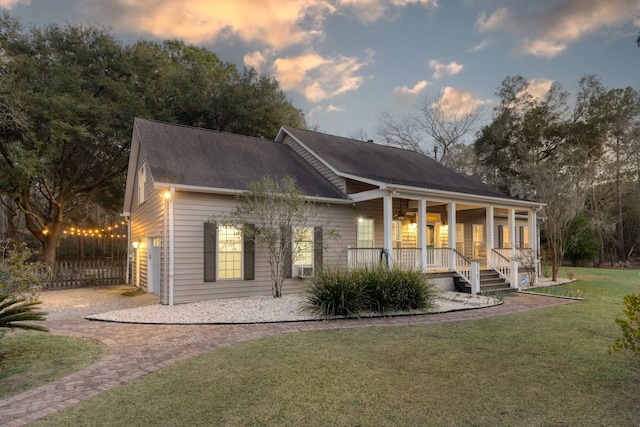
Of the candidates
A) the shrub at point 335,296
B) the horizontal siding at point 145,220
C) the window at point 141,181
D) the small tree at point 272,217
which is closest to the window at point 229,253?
the small tree at point 272,217

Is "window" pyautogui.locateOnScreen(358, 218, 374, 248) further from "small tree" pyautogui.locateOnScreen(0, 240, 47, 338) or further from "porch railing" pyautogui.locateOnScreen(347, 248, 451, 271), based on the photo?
"small tree" pyautogui.locateOnScreen(0, 240, 47, 338)

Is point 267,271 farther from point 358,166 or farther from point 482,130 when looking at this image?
point 482,130

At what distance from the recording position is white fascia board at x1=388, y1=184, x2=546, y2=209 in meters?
11.1

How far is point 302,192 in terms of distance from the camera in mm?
11203

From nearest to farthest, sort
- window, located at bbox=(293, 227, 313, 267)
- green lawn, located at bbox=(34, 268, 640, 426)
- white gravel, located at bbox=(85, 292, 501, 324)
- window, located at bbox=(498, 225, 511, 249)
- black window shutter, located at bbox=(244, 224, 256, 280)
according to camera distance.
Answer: green lawn, located at bbox=(34, 268, 640, 426) → white gravel, located at bbox=(85, 292, 501, 324) → black window shutter, located at bbox=(244, 224, 256, 280) → window, located at bbox=(293, 227, 313, 267) → window, located at bbox=(498, 225, 511, 249)

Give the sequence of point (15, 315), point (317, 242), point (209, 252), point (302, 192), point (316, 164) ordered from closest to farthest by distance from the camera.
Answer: point (15, 315) < point (209, 252) < point (302, 192) < point (317, 242) < point (316, 164)

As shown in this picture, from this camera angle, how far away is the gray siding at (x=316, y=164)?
41.9ft

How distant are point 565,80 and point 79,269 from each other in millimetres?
31954

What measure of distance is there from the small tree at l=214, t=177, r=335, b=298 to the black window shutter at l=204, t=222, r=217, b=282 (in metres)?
0.30

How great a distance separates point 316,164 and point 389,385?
1034 centimetres

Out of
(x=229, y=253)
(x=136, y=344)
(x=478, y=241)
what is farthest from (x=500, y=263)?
(x=136, y=344)

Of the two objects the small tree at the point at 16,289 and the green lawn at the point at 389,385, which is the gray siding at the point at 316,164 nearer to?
the green lawn at the point at 389,385

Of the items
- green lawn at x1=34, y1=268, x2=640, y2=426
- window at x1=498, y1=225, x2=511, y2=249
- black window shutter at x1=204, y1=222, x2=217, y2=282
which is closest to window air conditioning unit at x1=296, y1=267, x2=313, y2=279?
black window shutter at x1=204, y1=222, x2=217, y2=282

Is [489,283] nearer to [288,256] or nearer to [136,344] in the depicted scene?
[288,256]
